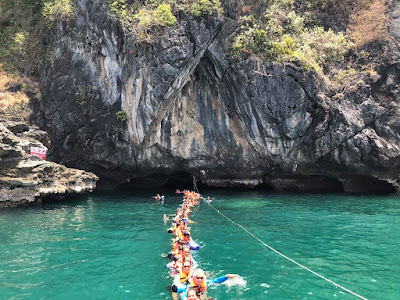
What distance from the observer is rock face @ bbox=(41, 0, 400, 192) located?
881 inches

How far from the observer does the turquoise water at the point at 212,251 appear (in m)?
8.49

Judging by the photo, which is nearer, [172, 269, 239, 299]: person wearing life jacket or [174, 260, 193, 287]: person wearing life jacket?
[172, 269, 239, 299]: person wearing life jacket

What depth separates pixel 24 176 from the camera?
19.4 metres

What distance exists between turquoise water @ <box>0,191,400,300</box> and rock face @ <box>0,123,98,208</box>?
1.07 metres

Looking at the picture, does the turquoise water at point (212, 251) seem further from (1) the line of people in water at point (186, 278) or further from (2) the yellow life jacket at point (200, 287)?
(2) the yellow life jacket at point (200, 287)

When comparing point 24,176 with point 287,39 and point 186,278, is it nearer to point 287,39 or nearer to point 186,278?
point 186,278

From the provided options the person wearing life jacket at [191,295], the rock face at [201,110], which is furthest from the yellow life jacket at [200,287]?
Answer: the rock face at [201,110]

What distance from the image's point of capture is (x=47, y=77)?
2673 centimetres

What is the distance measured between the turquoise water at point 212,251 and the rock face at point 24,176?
3.52ft

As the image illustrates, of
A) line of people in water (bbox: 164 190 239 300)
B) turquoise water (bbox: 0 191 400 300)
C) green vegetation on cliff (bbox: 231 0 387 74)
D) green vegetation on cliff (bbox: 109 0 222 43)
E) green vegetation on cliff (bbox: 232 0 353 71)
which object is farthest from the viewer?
green vegetation on cliff (bbox: 231 0 387 74)

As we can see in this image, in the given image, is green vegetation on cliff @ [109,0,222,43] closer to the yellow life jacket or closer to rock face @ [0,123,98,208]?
rock face @ [0,123,98,208]

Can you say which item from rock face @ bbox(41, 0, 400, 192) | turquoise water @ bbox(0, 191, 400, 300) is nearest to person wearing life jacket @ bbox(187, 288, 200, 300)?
turquoise water @ bbox(0, 191, 400, 300)

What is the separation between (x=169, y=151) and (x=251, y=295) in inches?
724

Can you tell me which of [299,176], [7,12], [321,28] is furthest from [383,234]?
[7,12]
